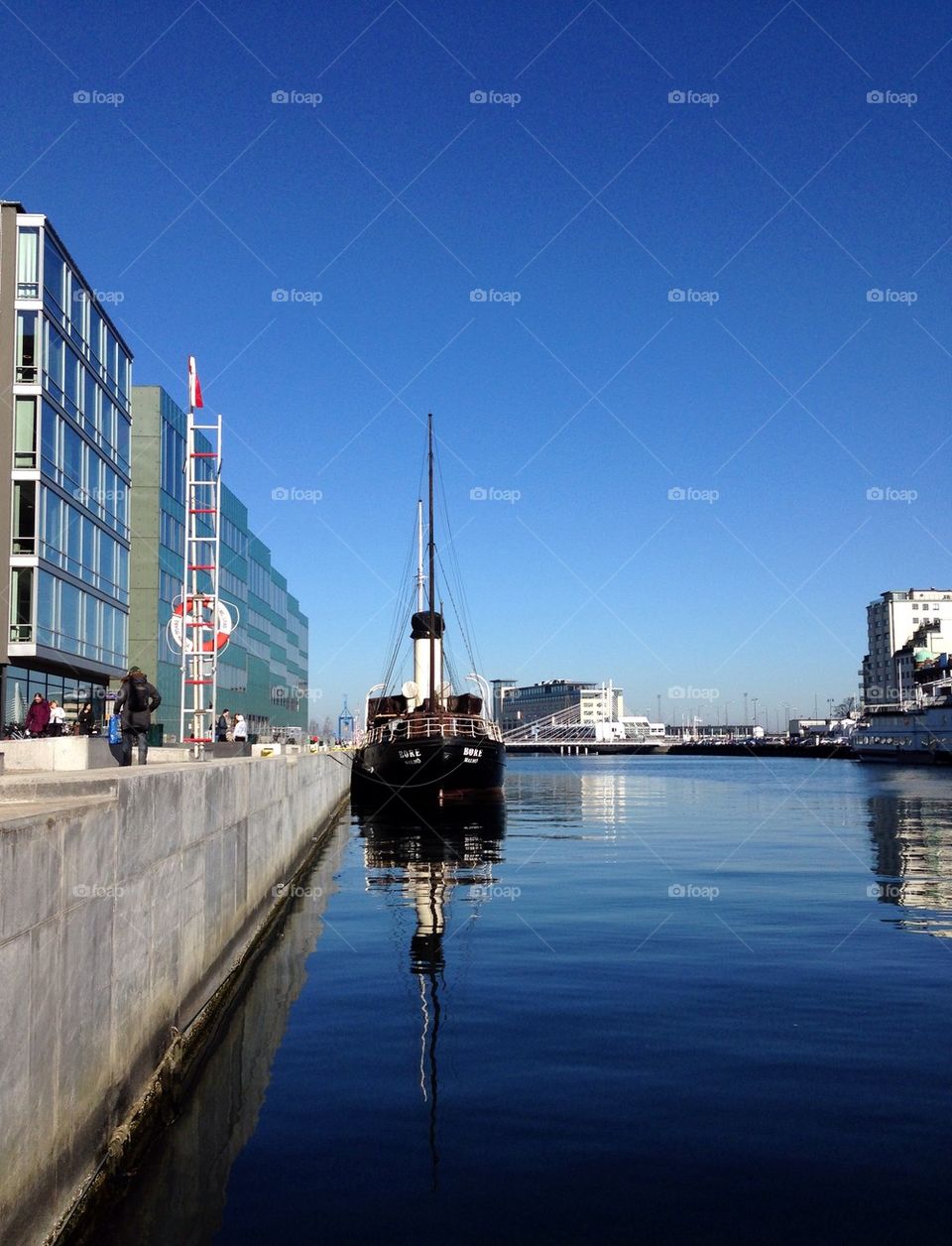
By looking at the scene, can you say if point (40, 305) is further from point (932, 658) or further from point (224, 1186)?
point (932, 658)

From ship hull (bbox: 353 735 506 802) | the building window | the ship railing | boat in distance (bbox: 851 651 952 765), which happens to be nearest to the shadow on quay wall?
the building window

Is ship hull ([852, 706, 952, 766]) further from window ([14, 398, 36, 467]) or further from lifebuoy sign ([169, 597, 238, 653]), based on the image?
lifebuoy sign ([169, 597, 238, 653])

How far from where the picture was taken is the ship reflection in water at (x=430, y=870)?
11039 mm

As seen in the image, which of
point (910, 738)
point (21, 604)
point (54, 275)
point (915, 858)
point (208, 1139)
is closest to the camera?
point (208, 1139)

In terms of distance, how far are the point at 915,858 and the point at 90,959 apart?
23.0 meters

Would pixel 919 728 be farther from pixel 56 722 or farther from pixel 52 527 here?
pixel 56 722

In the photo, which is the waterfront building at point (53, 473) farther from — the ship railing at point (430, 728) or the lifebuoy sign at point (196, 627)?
the lifebuoy sign at point (196, 627)

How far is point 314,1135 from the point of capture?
27.1 ft

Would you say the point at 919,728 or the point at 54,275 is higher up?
the point at 54,275

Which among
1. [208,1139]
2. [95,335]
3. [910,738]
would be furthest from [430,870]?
[910,738]

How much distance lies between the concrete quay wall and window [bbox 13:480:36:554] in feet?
98.0

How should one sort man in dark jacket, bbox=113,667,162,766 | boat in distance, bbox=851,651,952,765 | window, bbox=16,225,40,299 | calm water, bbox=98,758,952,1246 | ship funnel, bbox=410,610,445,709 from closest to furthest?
calm water, bbox=98,758,952,1246, man in dark jacket, bbox=113,667,162,766, window, bbox=16,225,40,299, ship funnel, bbox=410,610,445,709, boat in distance, bbox=851,651,952,765

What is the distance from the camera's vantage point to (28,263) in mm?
39969

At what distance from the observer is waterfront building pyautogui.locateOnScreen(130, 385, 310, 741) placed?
58094 mm
